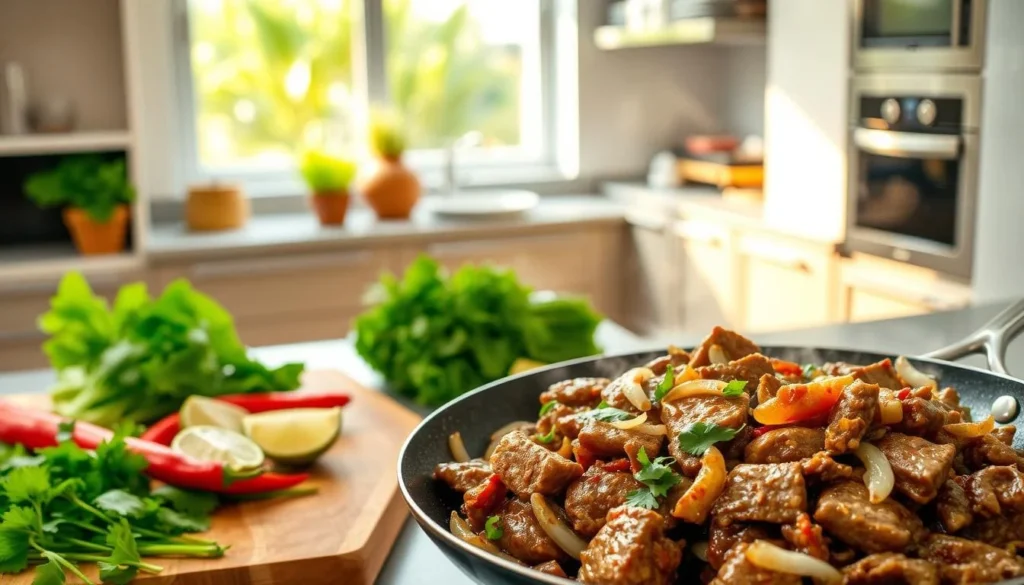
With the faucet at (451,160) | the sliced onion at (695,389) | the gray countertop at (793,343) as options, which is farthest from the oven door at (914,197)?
the sliced onion at (695,389)

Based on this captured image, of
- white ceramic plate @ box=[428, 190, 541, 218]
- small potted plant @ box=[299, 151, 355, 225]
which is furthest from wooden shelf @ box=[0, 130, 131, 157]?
white ceramic plate @ box=[428, 190, 541, 218]

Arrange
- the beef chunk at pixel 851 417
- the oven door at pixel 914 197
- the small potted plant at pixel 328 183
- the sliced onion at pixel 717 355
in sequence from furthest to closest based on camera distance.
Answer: the small potted plant at pixel 328 183 < the oven door at pixel 914 197 < the sliced onion at pixel 717 355 < the beef chunk at pixel 851 417

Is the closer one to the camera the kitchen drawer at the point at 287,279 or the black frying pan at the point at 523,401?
the black frying pan at the point at 523,401

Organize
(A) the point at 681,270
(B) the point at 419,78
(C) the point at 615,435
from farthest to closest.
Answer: (B) the point at 419,78 < (A) the point at 681,270 < (C) the point at 615,435

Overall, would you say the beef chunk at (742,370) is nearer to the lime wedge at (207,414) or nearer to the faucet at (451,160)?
the lime wedge at (207,414)

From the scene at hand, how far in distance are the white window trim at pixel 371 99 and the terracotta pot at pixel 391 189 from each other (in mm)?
491

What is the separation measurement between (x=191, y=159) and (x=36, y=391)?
2.84 metres

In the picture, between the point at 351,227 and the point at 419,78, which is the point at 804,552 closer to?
the point at 351,227

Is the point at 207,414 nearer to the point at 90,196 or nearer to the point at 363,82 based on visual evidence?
the point at 90,196

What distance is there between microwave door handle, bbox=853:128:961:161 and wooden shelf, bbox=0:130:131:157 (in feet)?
8.31

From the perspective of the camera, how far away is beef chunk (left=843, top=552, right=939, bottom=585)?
77 cm

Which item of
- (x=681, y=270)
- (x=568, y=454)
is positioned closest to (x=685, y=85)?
(x=681, y=270)

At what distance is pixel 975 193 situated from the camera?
310 centimetres

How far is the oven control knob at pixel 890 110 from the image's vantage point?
3.35 meters
